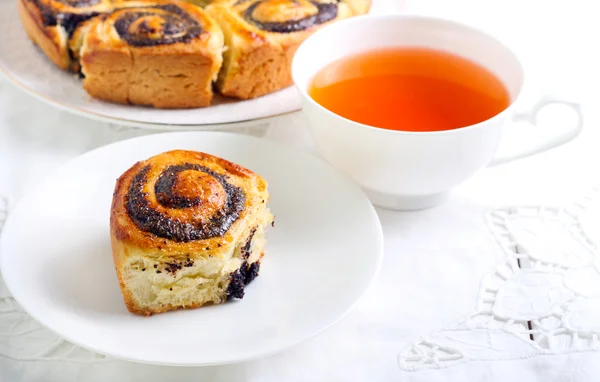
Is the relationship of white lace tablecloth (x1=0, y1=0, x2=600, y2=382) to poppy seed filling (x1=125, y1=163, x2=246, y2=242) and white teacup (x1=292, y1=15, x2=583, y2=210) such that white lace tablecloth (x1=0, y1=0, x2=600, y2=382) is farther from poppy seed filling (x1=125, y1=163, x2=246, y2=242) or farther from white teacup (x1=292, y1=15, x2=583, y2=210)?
poppy seed filling (x1=125, y1=163, x2=246, y2=242)

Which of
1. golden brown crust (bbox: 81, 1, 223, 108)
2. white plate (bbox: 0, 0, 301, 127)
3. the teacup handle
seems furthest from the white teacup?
golden brown crust (bbox: 81, 1, 223, 108)

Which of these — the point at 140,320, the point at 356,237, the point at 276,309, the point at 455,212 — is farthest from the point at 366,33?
the point at 140,320

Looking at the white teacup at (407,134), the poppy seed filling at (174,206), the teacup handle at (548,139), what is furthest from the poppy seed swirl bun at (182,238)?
the teacup handle at (548,139)

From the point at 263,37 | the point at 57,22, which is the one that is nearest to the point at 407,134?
the point at 263,37

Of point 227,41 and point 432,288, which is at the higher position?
point 227,41

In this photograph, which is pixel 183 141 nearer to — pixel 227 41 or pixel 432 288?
pixel 227 41

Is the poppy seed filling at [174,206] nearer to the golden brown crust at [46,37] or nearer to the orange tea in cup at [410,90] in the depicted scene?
the orange tea in cup at [410,90]
